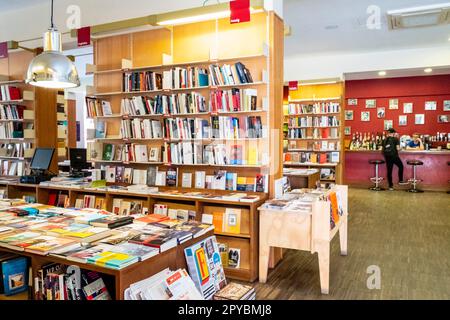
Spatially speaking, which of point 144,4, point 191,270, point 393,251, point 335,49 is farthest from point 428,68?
→ point 191,270

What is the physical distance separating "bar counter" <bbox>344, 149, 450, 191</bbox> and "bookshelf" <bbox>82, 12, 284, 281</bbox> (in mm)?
7633

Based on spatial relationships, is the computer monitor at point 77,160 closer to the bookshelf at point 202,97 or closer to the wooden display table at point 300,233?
the bookshelf at point 202,97

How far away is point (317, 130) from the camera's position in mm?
9992

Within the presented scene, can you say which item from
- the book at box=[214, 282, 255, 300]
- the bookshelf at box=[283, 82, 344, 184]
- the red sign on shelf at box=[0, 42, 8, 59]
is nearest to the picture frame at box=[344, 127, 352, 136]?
the bookshelf at box=[283, 82, 344, 184]

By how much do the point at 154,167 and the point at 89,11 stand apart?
2.69 meters

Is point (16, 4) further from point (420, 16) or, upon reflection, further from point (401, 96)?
point (401, 96)

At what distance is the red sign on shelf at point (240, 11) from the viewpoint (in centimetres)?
379

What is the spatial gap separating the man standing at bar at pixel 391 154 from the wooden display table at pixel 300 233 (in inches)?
287

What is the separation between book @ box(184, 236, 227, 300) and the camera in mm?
2412

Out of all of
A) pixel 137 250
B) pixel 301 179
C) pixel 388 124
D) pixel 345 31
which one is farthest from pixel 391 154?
pixel 137 250

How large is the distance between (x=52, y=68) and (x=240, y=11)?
6.46ft

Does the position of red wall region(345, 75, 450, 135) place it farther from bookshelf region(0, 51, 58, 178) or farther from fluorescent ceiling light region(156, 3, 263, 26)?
→ bookshelf region(0, 51, 58, 178)

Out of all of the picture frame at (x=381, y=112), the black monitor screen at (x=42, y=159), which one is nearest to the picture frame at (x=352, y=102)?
the picture frame at (x=381, y=112)

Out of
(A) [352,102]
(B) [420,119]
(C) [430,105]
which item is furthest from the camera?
(A) [352,102]
